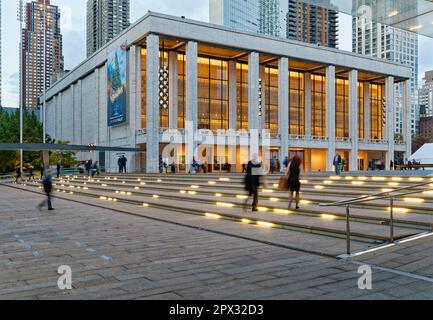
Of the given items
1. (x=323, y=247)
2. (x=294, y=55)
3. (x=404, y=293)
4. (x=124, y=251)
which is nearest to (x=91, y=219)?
(x=124, y=251)

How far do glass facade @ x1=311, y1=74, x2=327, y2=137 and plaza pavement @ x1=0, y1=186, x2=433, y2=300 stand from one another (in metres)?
50.2

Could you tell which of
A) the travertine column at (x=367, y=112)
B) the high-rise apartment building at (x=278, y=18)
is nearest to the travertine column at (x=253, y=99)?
the travertine column at (x=367, y=112)

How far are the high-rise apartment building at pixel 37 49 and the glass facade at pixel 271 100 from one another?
54859 mm

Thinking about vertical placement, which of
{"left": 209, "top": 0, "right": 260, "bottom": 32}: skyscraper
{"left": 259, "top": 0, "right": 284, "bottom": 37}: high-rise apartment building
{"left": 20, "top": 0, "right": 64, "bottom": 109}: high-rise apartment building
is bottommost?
{"left": 20, "top": 0, "right": 64, "bottom": 109}: high-rise apartment building

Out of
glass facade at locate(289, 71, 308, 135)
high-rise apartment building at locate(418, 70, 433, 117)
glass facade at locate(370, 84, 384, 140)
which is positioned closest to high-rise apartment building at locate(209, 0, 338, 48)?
high-rise apartment building at locate(418, 70, 433, 117)

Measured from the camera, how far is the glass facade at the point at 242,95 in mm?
52250

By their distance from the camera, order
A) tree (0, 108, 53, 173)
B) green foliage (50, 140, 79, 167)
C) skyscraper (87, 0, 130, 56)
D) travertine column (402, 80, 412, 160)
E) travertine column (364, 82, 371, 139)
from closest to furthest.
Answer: tree (0, 108, 53, 173) < green foliage (50, 140, 79, 167) < travertine column (402, 80, 412, 160) < travertine column (364, 82, 371, 139) < skyscraper (87, 0, 130, 56)

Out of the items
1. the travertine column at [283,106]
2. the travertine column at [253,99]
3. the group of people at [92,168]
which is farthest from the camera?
the travertine column at [283,106]

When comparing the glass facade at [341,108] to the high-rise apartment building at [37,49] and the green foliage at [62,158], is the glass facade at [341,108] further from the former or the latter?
the high-rise apartment building at [37,49]

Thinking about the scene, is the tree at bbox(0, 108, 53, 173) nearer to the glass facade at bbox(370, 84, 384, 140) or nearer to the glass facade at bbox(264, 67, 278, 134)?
the glass facade at bbox(264, 67, 278, 134)

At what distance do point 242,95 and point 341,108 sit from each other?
55.5ft

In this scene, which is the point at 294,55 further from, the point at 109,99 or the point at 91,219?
the point at 91,219

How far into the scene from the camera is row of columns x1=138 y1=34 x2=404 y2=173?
4059 cm

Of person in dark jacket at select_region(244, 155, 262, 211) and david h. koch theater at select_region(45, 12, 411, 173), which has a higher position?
david h. koch theater at select_region(45, 12, 411, 173)
